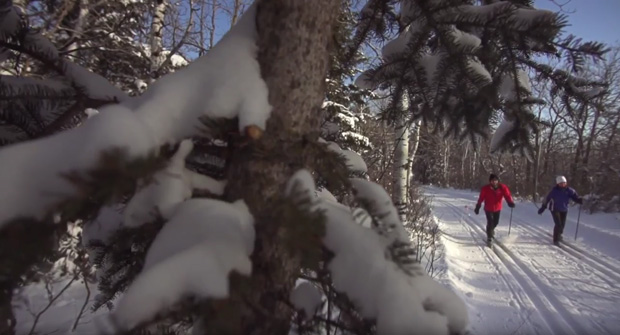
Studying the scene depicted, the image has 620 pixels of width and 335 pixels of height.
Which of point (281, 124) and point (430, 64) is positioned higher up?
point (430, 64)

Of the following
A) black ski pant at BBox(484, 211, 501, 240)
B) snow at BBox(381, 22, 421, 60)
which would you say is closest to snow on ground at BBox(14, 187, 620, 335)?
black ski pant at BBox(484, 211, 501, 240)

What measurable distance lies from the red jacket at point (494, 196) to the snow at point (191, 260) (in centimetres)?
830

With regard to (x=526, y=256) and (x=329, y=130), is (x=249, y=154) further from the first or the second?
(x=526, y=256)

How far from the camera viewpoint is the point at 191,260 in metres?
0.65

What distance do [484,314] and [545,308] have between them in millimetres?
932

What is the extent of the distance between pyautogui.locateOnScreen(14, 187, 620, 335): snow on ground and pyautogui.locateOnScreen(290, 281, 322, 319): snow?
5.72 ft

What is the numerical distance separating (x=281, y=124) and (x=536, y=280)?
6157mm

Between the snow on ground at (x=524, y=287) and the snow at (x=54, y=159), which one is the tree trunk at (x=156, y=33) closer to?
the snow on ground at (x=524, y=287)

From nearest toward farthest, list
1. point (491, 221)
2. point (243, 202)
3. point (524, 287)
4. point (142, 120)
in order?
point (142, 120), point (243, 202), point (524, 287), point (491, 221)

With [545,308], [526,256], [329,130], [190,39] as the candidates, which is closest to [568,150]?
[526,256]

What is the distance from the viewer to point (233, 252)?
0.72 m

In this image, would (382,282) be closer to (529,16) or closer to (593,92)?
(529,16)

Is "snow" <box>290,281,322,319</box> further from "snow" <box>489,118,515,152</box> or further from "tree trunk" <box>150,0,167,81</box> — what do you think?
"tree trunk" <box>150,0,167,81</box>

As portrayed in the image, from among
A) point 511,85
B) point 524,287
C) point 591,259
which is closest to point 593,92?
point 511,85
